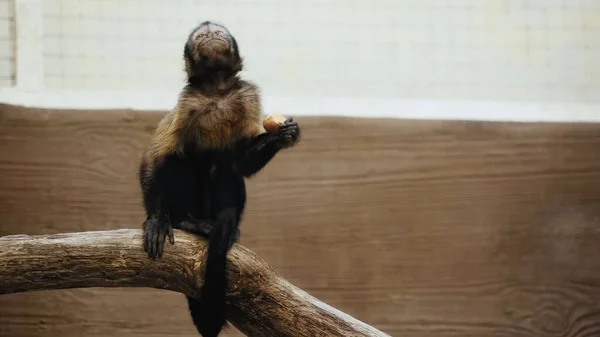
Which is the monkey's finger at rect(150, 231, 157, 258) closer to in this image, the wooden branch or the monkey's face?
the wooden branch

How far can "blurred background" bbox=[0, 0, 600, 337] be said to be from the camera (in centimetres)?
284

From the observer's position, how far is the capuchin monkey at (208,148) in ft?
6.61

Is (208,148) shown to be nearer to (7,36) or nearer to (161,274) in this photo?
(161,274)

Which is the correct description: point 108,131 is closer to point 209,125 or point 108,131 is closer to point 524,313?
point 209,125

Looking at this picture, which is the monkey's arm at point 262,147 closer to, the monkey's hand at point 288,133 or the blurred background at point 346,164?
the monkey's hand at point 288,133

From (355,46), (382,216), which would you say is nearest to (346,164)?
(382,216)

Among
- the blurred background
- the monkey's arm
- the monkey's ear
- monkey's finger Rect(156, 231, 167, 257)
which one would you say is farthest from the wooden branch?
the blurred background

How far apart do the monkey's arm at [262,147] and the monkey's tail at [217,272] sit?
14cm

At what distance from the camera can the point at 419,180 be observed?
295 cm

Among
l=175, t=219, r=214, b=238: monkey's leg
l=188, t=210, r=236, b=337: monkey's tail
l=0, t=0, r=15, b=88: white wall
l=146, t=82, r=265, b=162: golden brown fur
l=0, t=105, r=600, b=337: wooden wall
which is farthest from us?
l=0, t=0, r=15, b=88: white wall

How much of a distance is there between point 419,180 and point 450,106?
12.6 inches

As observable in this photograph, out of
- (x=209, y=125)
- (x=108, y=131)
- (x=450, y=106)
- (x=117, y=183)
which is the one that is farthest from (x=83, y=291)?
(x=450, y=106)

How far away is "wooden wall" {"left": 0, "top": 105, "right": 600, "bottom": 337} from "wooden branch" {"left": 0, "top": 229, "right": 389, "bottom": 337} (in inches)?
37.3

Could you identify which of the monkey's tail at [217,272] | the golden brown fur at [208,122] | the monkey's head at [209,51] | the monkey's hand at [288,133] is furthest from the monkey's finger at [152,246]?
the monkey's head at [209,51]
